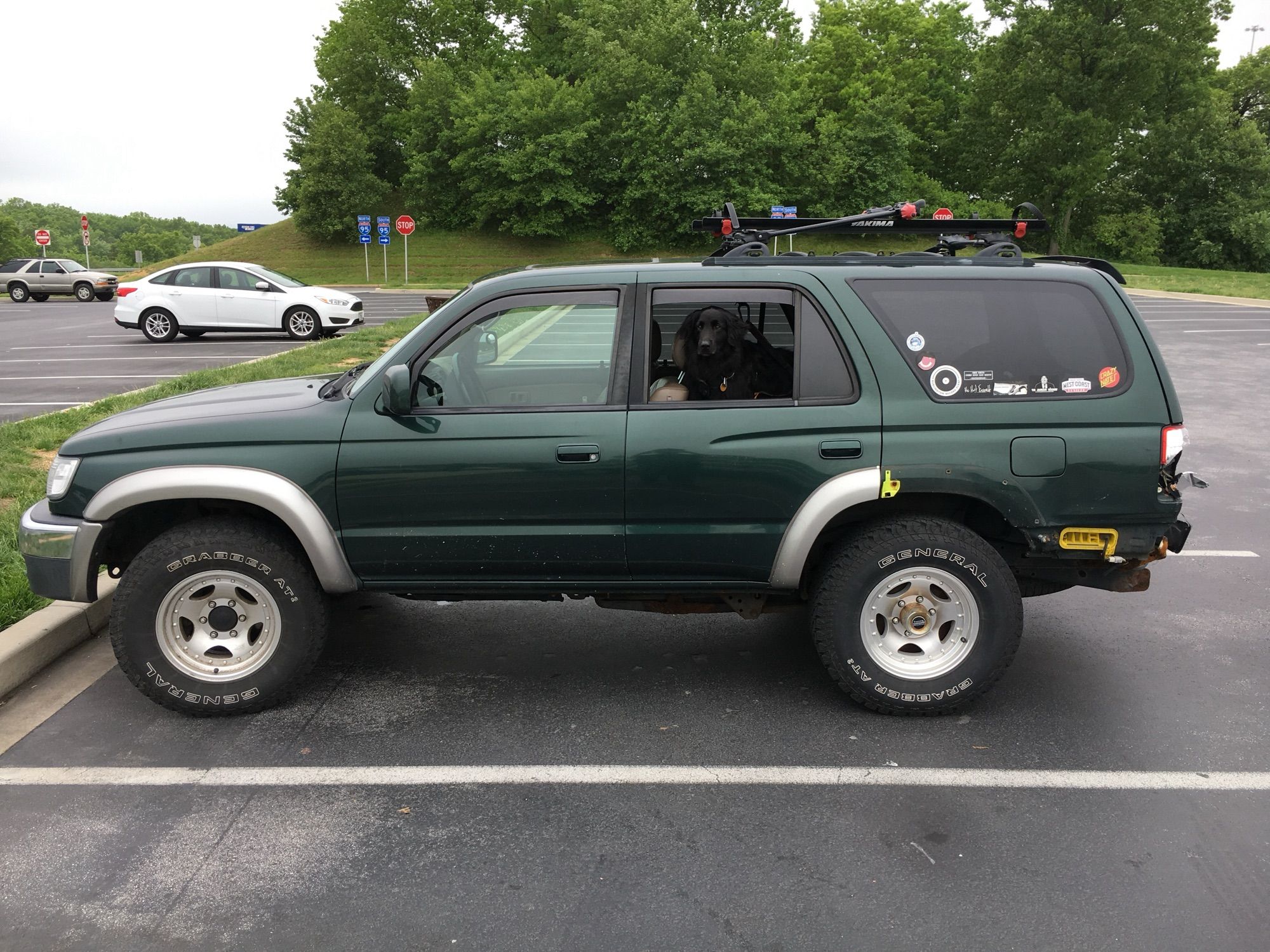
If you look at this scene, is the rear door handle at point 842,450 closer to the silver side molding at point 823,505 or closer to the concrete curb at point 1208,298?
the silver side molding at point 823,505

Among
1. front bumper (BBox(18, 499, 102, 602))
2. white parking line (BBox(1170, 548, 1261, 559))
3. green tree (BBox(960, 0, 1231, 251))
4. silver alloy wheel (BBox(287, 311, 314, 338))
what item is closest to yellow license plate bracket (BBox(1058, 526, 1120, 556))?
white parking line (BBox(1170, 548, 1261, 559))

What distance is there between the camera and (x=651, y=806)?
3.48m

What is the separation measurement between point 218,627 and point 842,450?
261 cm

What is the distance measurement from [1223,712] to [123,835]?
422 cm

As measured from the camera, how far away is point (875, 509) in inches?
163

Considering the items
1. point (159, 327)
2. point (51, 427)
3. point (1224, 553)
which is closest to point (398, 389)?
point (1224, 553)

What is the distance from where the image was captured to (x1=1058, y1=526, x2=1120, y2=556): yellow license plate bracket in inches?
158

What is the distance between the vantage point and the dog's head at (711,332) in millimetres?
4465

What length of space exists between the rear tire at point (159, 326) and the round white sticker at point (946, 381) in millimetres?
18738

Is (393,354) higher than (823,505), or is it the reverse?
(393,354)

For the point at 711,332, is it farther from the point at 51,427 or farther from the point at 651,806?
the point at 51,427

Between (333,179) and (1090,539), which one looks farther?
(333,179)

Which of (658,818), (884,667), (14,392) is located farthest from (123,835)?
(14,392)

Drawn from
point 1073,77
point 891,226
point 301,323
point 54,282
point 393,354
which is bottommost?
point 301,323
